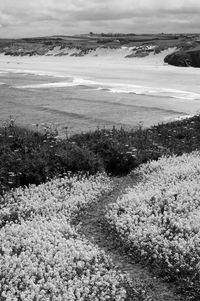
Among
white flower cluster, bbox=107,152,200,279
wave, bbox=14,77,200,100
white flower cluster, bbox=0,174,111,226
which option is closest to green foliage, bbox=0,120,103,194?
white flower cluster, bbox=0,174,111,226

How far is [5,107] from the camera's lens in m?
28.5

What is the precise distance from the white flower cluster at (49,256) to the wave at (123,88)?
65.4ft

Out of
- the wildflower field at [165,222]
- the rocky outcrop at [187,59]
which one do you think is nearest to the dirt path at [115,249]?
the wildflower field at [165,222]

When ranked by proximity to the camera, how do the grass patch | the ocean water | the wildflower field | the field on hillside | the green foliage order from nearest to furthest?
the field on hillside, the wildflower field, the green foliage, the grass patch, the ocean water

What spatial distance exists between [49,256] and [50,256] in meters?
0.02

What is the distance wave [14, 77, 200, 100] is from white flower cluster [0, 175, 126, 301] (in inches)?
784

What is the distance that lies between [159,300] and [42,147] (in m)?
8.47

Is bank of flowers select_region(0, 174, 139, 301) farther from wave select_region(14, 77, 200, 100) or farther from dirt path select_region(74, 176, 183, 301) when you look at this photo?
wave select_region(14, 77, 200, 100)

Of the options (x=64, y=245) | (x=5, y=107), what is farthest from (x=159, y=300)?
(x=5, y=107)

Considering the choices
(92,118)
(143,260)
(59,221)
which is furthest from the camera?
(92,118)

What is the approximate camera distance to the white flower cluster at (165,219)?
10.0 meters

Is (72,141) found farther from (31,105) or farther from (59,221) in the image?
(31,105)

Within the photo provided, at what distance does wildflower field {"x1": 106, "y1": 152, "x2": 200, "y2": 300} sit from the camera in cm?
981

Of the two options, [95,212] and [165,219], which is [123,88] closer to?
[95,212]
